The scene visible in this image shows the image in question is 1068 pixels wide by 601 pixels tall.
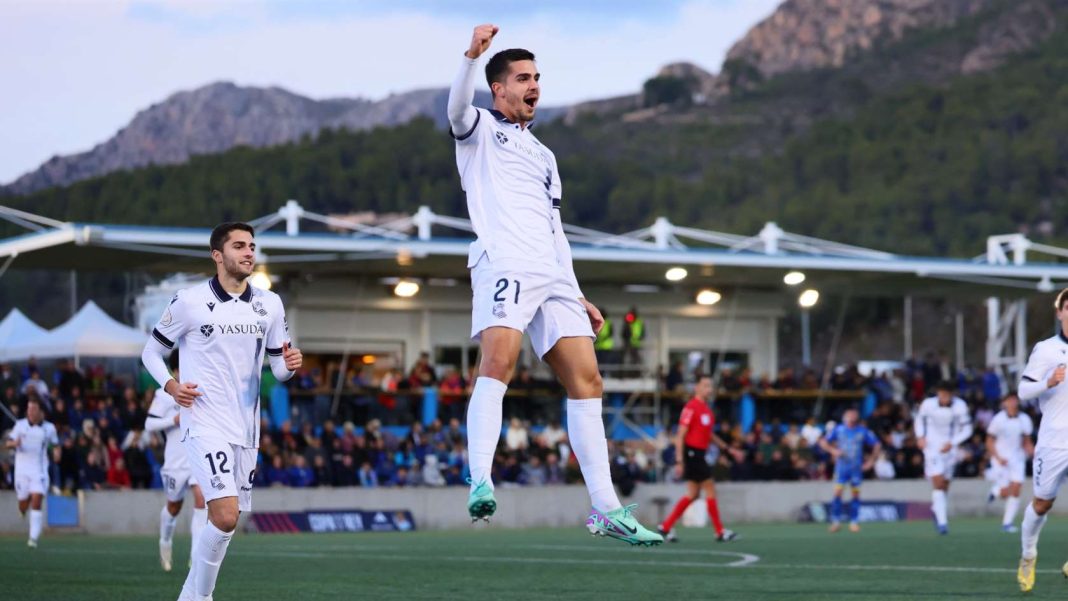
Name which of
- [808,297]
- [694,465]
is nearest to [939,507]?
[694,465]

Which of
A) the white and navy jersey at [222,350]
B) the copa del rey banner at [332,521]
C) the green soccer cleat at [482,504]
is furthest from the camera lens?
the copa del rey banner at [332,521]

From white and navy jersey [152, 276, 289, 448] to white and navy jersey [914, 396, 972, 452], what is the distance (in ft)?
60.4

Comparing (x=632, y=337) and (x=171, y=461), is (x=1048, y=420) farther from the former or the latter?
(x=632, y=337)

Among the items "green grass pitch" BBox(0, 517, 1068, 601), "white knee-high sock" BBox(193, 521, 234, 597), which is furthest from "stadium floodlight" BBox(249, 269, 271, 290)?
"white knee-high sock" BBox(193, 521, 234, 597)

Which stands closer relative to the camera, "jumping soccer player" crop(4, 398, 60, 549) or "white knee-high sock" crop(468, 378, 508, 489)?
"white knee-high sock" crop(468, 378, 508, 489)

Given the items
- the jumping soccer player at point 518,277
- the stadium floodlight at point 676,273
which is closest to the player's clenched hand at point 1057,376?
the jumping soccer player at point 518,277

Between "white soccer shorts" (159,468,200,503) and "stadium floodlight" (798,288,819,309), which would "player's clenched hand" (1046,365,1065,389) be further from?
"stadium floodlight" (798,288,819,309)

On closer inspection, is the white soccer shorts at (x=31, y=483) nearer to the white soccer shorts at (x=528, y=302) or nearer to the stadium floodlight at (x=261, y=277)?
the stadium floodlight at (x=261, y=277)

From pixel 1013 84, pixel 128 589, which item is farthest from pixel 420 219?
pixel 1013 84

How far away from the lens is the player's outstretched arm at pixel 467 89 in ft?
25.4

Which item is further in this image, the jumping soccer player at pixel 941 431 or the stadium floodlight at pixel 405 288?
the stadium floodlight at pixel 405 288

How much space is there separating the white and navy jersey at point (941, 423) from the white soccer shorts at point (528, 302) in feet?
62.8

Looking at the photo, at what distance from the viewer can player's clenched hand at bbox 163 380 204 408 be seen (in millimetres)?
9320

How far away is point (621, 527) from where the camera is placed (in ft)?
26.4
